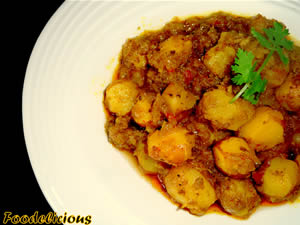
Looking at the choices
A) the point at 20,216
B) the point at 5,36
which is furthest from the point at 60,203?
the point at 5,36

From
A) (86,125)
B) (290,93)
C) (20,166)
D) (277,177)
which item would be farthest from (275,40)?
(20,166)

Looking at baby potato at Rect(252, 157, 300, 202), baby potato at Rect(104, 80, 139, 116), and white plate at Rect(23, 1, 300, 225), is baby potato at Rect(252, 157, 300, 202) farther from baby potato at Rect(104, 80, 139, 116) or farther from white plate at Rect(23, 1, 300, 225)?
baby potato at Rect(104, 80, 139, 116)

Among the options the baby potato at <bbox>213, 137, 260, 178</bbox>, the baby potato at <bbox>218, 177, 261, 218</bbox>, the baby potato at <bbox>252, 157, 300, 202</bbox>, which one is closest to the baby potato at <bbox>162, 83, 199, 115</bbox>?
the baby potato at <bbox>213, 137, 260, 178</bbox>

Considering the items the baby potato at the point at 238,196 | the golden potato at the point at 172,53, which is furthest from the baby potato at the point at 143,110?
the baby potato at the point at 238,196

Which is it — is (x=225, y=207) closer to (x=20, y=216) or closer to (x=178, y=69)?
(x=178, y=69)

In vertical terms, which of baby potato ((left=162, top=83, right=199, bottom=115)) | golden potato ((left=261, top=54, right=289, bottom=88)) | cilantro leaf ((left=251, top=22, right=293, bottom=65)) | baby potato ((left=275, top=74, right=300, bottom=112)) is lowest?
baby potato ((left=162, top=83, right=199, bottom=115))

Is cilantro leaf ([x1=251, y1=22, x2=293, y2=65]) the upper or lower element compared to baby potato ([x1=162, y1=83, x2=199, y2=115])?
upper

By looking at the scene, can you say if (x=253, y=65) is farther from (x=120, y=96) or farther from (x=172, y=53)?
(x=120, y=96)
